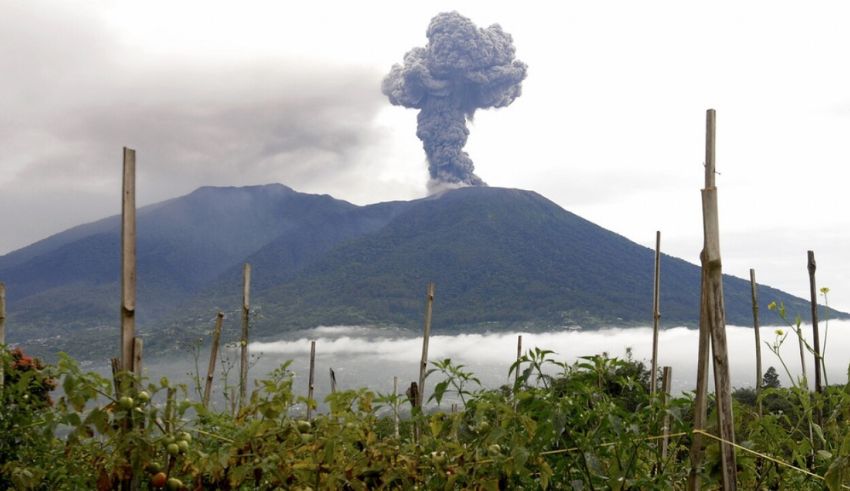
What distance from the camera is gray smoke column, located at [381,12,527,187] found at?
156m

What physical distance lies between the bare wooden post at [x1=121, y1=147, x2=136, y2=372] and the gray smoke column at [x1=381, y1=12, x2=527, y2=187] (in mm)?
156624

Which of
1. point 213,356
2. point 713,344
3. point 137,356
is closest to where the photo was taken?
point 713,344

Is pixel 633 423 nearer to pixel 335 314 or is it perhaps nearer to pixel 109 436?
pixel 109 436

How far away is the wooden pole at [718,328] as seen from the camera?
2.29 metres

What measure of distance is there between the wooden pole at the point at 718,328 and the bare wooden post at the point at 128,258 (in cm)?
201

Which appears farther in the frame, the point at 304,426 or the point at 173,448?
the point at 304,426

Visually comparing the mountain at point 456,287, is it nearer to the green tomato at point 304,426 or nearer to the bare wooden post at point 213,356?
the bare wooden post at point 213,356

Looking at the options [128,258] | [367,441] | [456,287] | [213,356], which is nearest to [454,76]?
[456,287]

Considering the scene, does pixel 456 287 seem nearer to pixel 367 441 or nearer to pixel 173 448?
pixel 367 441

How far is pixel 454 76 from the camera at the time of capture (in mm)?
161250

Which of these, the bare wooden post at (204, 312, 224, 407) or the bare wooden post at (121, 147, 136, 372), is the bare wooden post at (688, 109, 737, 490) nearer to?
the bare wooden post at (121, 147, 136, 372)

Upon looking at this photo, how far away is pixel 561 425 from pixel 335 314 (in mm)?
130414

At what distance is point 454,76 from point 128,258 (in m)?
163

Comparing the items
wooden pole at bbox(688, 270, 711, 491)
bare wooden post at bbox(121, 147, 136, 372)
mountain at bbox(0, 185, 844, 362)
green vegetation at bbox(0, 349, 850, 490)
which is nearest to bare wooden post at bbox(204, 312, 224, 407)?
bare wooden post at bbox(121, 147, 136, 372)
